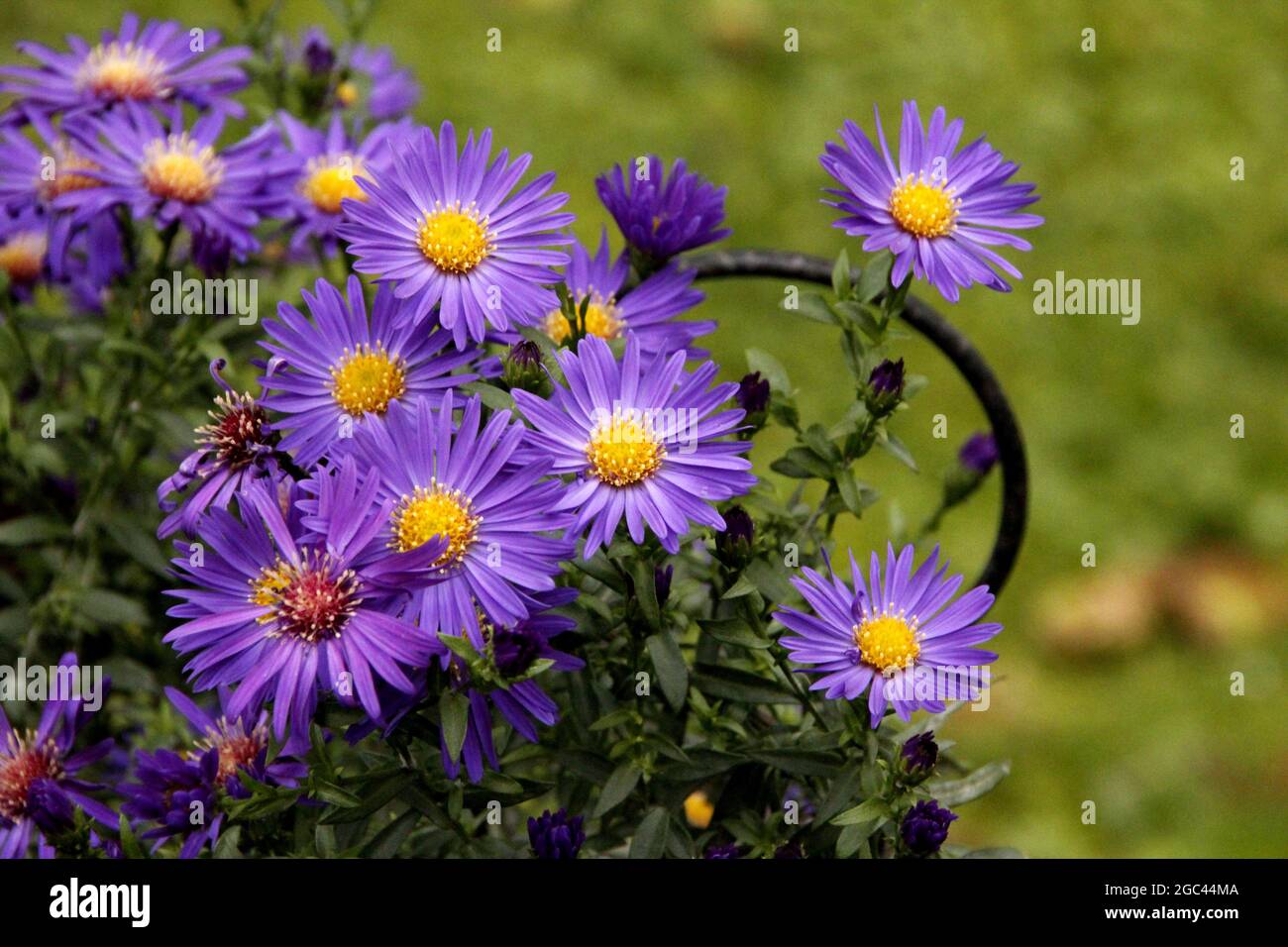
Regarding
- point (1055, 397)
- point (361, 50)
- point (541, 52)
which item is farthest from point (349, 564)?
point (541, 52)

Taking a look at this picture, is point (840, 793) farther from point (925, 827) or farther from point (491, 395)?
point (491, 395)

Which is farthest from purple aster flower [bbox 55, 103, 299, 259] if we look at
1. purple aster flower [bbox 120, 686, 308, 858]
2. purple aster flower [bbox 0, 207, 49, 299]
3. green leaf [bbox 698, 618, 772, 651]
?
green leaf [bbox 698, 618, 772, 651]

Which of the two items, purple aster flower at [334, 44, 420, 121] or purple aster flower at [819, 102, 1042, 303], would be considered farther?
purple aster flower at [334, 44, 420, 121]

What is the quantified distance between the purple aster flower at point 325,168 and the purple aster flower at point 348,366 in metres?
0.30

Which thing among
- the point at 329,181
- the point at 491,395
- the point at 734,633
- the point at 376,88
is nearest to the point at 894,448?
the point at 734,633

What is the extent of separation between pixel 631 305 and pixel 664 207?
0.22ft

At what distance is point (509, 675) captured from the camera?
0.80 meters

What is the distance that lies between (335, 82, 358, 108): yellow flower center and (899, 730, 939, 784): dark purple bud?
0.86m

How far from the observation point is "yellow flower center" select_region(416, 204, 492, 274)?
0.85 metres

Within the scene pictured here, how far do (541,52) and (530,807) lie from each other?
2.13 metres

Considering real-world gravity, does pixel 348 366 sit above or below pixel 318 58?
below

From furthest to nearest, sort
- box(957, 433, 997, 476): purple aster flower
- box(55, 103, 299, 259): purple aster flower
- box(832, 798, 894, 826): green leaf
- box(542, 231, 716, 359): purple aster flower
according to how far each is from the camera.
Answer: box(957, 433, 997, 476): purple aster flower < box(55, 103, 299, 259): purple aster flower < box(542, 231, 716, 359): purple aster flower < box(832, 798, 894, 826): green leaf

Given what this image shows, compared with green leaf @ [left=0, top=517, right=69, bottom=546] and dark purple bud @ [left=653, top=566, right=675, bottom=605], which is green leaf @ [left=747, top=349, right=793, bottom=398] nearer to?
dark purple bud @ [left=653, top=566, right=675, bottom=605]

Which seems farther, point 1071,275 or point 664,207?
point 1071,275
